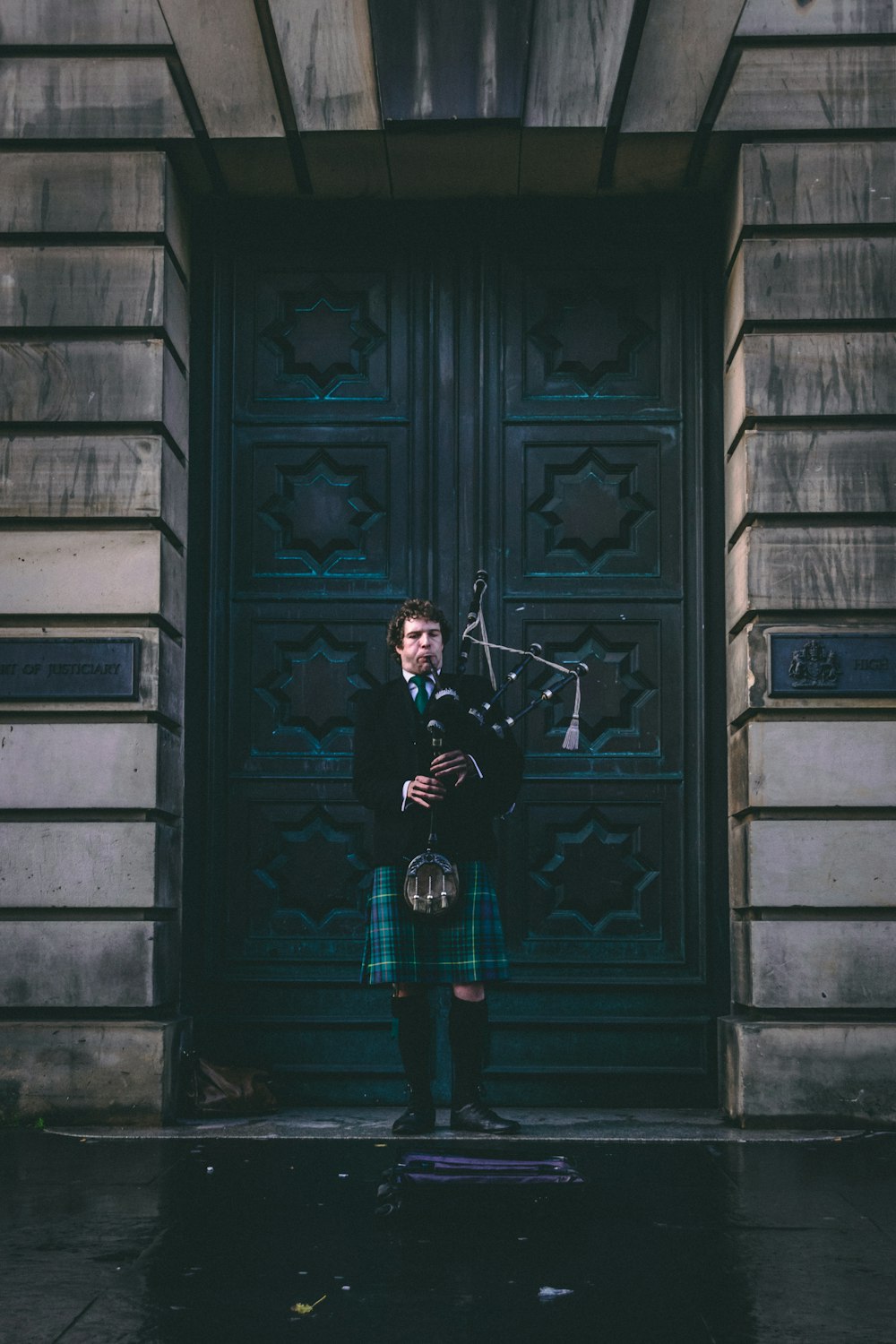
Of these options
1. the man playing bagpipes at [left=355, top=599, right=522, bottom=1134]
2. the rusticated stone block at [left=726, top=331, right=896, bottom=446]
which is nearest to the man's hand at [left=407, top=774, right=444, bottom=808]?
the man playing bagpipes at [left=355, top=599, right=522, bottom=1134]

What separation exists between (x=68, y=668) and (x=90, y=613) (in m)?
0.30

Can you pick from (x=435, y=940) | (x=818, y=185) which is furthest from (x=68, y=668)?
(x=818, y=185)

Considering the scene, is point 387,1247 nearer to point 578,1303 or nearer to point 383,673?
point 578,1303

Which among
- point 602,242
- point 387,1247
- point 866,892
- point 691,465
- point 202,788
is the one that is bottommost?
point 387,1247

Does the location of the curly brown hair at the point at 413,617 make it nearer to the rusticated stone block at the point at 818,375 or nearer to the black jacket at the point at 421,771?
the black jacket at the point at 421,771

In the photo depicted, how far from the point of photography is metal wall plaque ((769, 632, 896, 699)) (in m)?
7.12

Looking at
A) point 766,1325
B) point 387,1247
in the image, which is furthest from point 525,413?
point 766,1325

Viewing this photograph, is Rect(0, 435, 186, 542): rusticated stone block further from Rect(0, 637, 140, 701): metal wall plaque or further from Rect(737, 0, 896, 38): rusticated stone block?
Rect(737, 0, 896, 38): rusticated stone block

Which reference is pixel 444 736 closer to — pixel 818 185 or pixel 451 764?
pixel 451 764

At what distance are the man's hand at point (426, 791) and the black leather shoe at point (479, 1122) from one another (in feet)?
4.50

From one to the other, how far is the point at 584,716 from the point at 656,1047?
1749mm

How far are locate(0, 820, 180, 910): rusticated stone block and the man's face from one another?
1581 mm

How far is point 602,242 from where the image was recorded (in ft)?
26.5

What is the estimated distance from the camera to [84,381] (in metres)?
7.38
